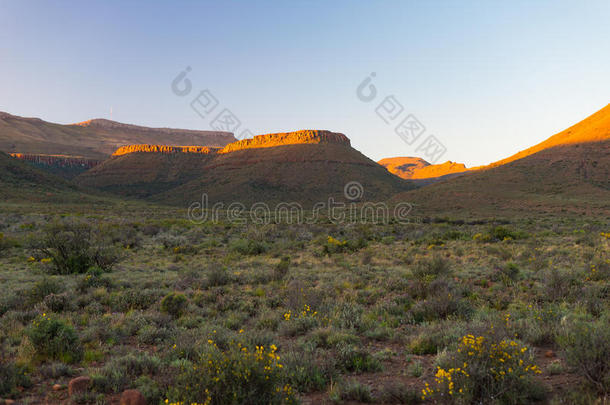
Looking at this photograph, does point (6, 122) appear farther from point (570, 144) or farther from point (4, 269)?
point (570, 144)

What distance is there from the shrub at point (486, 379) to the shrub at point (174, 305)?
549cm

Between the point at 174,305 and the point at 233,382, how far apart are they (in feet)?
15.4

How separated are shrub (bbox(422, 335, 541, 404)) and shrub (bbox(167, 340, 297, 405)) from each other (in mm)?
1665

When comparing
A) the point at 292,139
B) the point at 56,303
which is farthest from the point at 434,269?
the point at 292,139

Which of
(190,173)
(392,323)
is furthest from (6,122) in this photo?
(392,323)

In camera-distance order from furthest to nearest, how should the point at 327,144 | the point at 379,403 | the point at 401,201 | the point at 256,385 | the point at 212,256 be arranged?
the point at 327,144 < the point at 401,201 < the point at 212,256 < the point at 379,403 < the point at 256,385

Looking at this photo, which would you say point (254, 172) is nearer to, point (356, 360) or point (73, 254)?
point (73, 254)

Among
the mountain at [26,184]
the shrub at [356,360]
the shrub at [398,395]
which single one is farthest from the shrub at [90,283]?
the mountain at [26,184]

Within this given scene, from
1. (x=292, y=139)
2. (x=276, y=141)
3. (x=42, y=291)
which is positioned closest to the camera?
(x=42, y=291)

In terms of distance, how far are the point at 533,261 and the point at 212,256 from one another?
13574 millimetres

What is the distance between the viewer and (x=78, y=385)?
4.22 metres

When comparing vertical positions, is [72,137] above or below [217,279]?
above

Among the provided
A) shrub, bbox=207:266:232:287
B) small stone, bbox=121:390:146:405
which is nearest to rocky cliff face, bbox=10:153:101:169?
shrub, bbox=207:266:232:287

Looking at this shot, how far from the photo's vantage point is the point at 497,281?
984 cm
